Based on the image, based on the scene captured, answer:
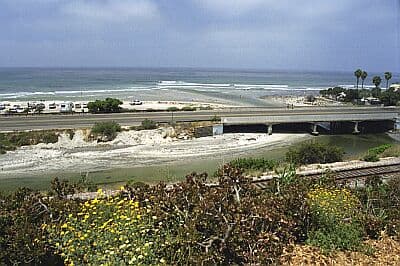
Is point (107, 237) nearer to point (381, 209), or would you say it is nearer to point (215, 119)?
point (381, 209)

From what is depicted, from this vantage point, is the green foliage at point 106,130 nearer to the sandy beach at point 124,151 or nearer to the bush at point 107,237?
the sandy beach at point 124,151

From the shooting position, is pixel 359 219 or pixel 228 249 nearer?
pixel 228 249

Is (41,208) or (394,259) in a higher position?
(41,208)

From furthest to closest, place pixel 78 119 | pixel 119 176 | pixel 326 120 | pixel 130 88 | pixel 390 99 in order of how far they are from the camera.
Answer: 1. pixel 130 88
2. pixel 390 99
3. pixel 326 120
4. pixel 78 119
5. pixel 119 176

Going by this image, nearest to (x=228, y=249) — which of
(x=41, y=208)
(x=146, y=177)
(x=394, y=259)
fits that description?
(x=394, y=259)

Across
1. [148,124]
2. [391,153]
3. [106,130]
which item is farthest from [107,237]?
[148,124]

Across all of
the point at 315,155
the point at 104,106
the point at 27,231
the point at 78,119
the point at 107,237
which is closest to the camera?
the point at 107,237

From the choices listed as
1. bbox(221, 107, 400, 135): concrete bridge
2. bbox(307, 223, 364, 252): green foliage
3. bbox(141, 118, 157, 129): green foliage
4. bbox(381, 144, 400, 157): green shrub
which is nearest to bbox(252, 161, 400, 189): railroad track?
bbox(381, 144, 400, 157): green shrub

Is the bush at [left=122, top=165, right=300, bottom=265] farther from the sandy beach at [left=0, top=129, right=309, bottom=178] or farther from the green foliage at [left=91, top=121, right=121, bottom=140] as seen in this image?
the green foliage at [left=91, top=121, right=121, bottom=140]

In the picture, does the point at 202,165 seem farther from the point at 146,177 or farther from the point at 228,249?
the point at 228,249
